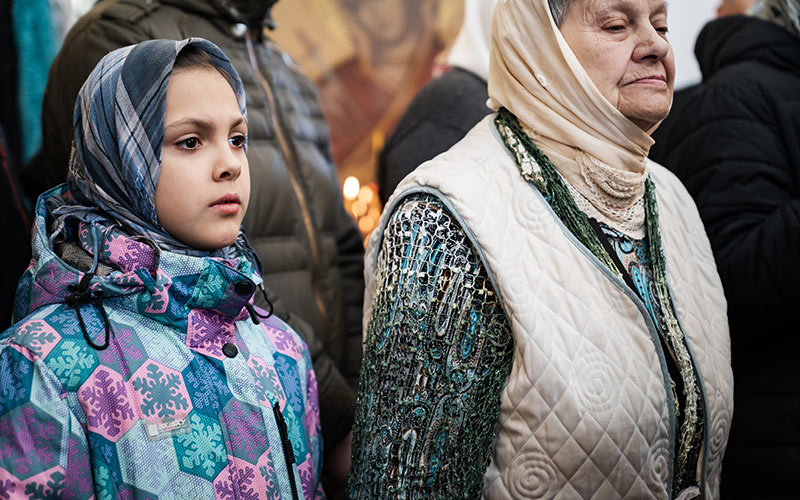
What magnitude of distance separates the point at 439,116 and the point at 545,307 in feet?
3.50

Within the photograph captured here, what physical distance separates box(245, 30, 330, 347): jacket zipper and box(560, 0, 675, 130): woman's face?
0.75 meters

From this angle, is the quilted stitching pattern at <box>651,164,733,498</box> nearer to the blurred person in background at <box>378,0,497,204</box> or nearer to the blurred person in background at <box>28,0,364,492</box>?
the blurred person in background at <box>378,0,497,204</box>

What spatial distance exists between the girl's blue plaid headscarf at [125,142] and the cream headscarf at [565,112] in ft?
1.96

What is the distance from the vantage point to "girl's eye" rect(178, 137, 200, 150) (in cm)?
121

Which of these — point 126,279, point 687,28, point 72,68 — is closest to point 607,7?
point 126,279

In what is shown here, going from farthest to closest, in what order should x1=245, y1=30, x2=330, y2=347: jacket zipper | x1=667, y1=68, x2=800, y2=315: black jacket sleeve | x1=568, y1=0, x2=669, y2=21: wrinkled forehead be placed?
x1=245, y1=30, x2=330, y2=347: jacket zipper, x1=667, y1=68, x2=800, y2=315: black jacket sleeve, x1=568, y1=0, x2=669, y2=21: wrinkled forehead

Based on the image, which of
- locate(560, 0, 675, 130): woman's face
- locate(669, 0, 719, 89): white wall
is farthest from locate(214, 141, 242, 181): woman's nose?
locate(669, 0, 719, 89): white wall

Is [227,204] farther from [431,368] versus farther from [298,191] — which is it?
[298,191]

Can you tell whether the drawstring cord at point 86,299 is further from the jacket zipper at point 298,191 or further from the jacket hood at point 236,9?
the jacket hood at point 236,9

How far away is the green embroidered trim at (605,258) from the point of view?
4.61 ft

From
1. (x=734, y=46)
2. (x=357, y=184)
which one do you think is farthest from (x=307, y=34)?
(x=734, y=46)

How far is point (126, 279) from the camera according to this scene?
1.13 metres

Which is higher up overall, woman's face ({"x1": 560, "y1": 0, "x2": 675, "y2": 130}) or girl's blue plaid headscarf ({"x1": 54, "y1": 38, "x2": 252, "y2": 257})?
woman's face ({"x1": 560, "y1": 0, "x2": 675, "y2": 130})

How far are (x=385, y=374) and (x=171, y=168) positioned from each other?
47 cm
